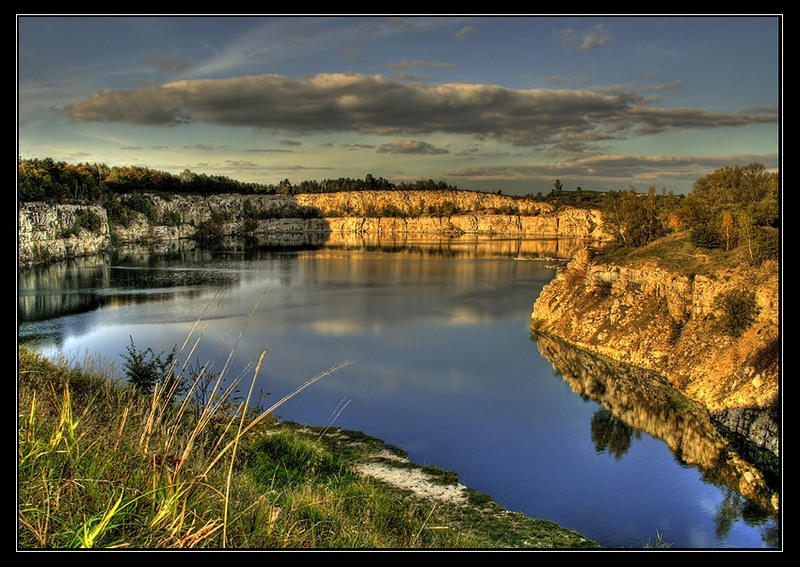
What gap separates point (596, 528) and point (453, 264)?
178 ft

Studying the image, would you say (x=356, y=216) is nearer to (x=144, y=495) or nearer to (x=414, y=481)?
(x=414, y=481)

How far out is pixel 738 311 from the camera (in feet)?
66.2

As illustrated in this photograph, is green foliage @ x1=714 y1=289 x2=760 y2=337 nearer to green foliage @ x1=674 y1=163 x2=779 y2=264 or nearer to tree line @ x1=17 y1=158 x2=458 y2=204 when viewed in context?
green foliage @ x1=674 y1=163 x2=779 y2=264

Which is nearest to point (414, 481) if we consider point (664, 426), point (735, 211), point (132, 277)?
point (664, 426)

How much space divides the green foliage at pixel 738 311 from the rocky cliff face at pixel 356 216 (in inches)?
3174

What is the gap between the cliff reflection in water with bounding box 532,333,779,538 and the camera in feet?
43.7

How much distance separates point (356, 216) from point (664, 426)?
143293mm

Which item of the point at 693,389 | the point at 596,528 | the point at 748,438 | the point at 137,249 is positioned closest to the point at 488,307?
the point at 693,389

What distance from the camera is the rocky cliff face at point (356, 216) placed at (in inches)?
4338

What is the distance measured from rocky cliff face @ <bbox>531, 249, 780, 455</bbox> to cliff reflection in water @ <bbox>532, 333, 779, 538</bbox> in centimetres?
70

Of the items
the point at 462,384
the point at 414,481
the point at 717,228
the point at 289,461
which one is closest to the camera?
the point at 289,461

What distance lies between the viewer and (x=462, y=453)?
15266mm

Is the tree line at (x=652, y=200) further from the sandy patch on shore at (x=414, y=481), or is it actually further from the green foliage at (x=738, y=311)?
the sandy patch on shore at (x=414, y=481)

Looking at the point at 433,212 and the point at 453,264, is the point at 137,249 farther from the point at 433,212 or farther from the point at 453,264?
the point at 433,212
